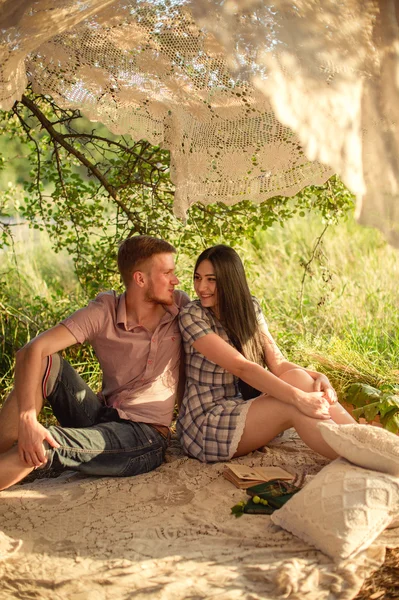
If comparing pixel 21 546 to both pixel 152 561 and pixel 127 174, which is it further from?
pixel 127 174

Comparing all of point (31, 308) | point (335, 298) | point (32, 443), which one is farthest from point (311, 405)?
point (31, 308)

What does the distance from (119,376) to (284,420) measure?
1.02m

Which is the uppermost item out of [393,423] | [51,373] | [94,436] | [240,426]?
[51,373]

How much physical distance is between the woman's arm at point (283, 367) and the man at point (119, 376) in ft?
1.82

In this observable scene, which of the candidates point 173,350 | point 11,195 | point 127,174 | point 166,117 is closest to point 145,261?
point 173,350

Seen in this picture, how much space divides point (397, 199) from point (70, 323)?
6.72ft

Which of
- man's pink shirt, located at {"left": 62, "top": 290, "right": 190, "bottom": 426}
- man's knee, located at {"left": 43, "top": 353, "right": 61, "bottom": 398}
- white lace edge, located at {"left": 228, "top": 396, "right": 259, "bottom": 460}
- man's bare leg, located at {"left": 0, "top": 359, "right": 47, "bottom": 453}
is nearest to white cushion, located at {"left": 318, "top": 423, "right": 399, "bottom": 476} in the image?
white lace edge, located at {"left": 228, "top": 396, "right": 259, "bottom": 460}

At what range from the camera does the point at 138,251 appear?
4.36 m

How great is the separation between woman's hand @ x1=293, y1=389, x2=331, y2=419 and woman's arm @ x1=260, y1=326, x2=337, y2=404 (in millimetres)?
198

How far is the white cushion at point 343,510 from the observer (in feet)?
10.2

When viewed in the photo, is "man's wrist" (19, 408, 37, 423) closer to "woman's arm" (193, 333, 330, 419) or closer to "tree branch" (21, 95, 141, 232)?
"woman's arm" (193, 333, 330, 419)

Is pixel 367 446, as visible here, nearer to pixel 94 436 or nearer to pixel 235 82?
pixel 94 436

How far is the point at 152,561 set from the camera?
3154 millimetres

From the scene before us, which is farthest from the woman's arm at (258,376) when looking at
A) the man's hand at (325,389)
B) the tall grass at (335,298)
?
the tall grass at (335,298)
